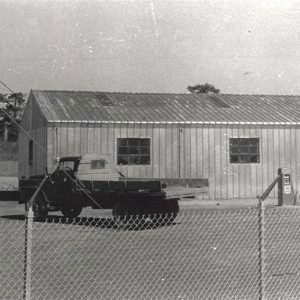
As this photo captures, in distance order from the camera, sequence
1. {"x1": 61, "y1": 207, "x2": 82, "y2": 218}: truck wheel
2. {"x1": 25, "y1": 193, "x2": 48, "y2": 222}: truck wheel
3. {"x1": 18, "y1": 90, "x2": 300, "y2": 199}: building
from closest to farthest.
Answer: {"x1": 25, "y1": 193, "x2": 48, "y2": 222}: truck wheel
{"x1": 61, "y1": 207, "x2": 82, "y2": 218}: truck wheel
{"x1": 18, "y1": 90, "x2": 300, "y2": 199}: building

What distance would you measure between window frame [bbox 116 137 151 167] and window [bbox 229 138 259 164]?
355cm

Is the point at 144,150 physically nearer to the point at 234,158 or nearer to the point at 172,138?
the point at 172,138

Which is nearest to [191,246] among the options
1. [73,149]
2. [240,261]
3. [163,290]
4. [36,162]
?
[240,261]

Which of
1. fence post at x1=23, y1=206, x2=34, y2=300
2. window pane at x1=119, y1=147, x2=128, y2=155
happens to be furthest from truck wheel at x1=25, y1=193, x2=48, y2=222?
fence post at x1=23, y1=206, x2=34, y2=300

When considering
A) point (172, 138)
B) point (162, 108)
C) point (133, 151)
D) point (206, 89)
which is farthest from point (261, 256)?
point (206, 89)

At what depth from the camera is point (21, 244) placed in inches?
459

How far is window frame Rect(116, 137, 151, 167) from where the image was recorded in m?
23.8

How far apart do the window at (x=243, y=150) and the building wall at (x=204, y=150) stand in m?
0.19

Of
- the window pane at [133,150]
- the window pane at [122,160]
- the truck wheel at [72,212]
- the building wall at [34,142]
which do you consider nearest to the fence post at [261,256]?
the truck wheel at [72,212]

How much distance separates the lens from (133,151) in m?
23.9

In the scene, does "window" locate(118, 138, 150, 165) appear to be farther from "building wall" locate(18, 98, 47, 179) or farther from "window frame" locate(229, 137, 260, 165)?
"window frame" locate(229, 137, 260, 165)

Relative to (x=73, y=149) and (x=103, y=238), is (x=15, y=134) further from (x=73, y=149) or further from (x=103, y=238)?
(x=103, y=238)

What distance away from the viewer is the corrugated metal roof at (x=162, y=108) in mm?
24172

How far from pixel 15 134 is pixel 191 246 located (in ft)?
184
